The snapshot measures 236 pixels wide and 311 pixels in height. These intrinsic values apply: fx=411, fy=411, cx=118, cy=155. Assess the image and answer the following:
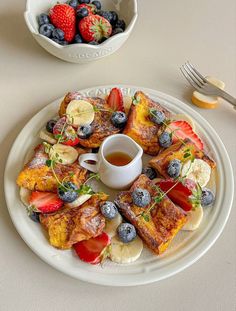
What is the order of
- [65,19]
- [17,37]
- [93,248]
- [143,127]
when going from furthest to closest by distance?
1. [17,37]
2. [65,19]
3. [143,127]
4. [93,248]

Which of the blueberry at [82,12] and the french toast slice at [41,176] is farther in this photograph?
the blueberry at [82,12]

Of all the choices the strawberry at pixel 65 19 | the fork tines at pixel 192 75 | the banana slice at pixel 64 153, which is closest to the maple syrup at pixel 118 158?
the banana slice at pixel 64 153

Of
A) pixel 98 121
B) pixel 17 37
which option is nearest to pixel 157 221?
pixel 98 121

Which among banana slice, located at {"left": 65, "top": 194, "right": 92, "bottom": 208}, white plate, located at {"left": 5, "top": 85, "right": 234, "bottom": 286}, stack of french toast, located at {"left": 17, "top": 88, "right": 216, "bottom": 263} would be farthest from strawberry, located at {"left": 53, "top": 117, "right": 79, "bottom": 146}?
banana slice, located at {"left": 65, "top": 194, "right": 92, "bottom": 208}

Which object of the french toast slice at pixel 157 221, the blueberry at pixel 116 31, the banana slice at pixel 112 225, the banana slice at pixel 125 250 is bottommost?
the banana slice at pixel 125 250

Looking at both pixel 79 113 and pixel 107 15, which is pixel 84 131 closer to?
pixel 79 113

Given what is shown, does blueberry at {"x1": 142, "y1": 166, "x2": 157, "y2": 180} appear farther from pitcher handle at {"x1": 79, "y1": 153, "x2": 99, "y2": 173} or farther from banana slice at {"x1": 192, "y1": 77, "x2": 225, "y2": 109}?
banana slice at {"x1": 192, "y1": 77, "x2": 225, "y2": 109}

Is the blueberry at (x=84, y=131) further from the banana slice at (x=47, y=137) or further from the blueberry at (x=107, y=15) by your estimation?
the blueberry at (x=107, y=15)

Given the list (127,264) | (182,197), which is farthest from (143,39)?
(127,264)
